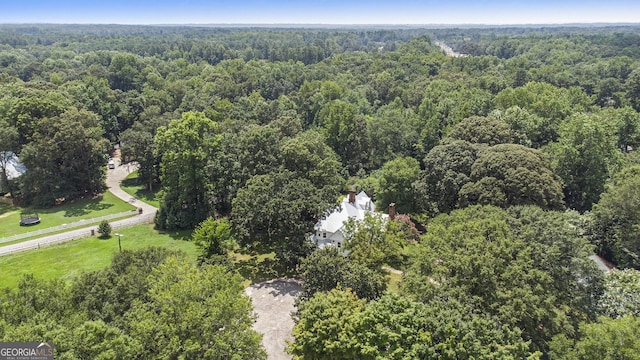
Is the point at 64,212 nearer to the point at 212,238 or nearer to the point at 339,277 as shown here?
the point at 212,238

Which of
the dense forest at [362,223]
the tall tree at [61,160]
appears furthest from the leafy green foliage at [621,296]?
the tall tree at [61,160]

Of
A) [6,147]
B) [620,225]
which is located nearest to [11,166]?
[6,147]

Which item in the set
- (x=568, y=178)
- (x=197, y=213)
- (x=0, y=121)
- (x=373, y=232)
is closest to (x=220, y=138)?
(x=197, y=213)

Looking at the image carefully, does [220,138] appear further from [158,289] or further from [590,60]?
[590,60]

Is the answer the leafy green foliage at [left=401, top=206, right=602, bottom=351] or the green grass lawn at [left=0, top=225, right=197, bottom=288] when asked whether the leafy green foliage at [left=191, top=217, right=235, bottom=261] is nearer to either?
the green grass lawn at [left=0, top=225, right=197, bottom=288]

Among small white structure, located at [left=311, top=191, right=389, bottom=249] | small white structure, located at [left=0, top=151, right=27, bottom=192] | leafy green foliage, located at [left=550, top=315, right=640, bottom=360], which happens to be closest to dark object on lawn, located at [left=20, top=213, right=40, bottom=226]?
small white structure, located at [left=0, top=151, right=27, bottom=192]

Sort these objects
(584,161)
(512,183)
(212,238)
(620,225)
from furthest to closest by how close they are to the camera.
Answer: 1. (584,161)
2. (512,183)
3. (620,225)
4. (212,238)

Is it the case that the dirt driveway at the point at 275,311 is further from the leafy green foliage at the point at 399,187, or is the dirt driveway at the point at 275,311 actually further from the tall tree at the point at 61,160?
the tall tree at the point at 61,160
